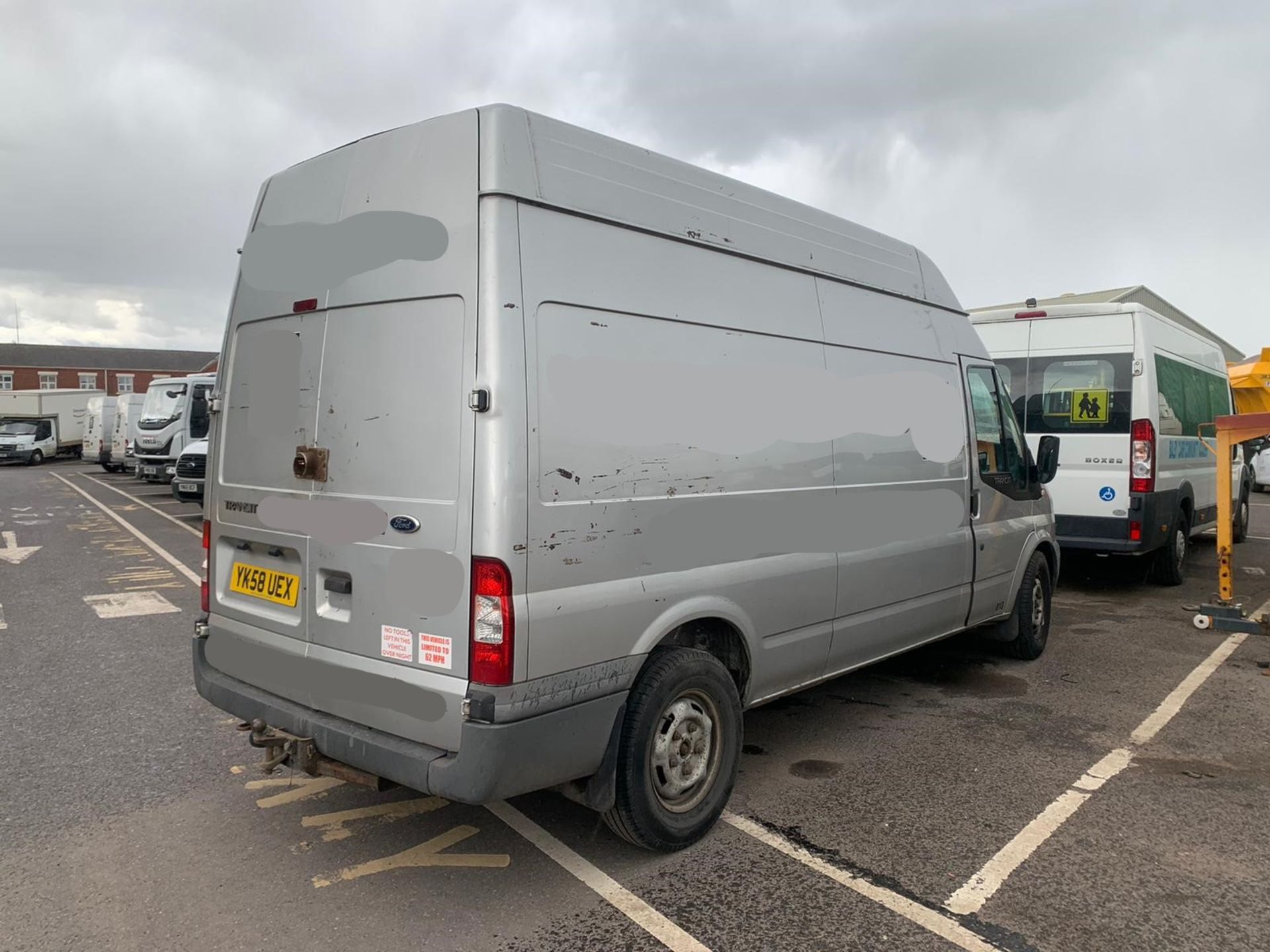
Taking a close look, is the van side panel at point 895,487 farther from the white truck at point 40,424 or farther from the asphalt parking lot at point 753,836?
the white truck at point 40,424

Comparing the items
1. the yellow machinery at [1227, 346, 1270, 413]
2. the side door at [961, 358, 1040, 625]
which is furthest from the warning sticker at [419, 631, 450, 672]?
the yellow machinery at [1227, 346, 1270, 413]

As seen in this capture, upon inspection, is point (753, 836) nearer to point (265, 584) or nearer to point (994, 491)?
point (265, 584)

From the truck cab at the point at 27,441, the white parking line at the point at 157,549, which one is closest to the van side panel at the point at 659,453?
the white parking line at the point at 157,549

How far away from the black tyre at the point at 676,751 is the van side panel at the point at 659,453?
20cm

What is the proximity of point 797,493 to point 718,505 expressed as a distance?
0.58m

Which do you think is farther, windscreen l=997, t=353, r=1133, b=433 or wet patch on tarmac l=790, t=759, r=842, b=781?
windscreen l=997, t=353, r=1133, b=433

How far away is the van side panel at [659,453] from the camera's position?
302 centimetres

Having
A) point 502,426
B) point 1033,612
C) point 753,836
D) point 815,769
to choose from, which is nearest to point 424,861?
point 753,836

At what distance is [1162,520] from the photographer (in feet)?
27.6

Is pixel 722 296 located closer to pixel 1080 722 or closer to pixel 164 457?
pixel 1080 722

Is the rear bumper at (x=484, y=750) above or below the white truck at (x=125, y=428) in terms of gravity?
below

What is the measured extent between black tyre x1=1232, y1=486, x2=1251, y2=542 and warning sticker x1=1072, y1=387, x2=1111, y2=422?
5346 millimetres

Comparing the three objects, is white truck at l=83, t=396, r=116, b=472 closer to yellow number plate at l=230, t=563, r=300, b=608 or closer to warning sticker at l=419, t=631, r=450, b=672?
yellow number plate at l=230, t=563, r=300, b=608

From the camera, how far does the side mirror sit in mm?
5969
